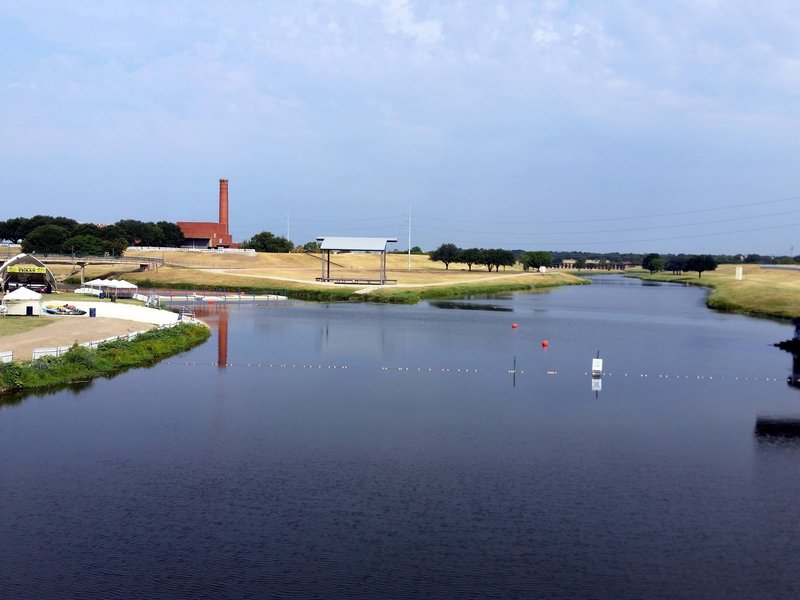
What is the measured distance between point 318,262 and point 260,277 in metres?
44.9

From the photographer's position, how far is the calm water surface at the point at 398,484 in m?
17.4

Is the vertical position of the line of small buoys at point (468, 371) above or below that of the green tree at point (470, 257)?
below

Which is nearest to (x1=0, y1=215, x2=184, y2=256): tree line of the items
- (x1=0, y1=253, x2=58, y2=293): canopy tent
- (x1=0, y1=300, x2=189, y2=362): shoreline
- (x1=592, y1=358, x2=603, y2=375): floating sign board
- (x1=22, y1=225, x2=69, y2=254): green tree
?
(x1=22, y1=225, x2=69, y2=254): green tree

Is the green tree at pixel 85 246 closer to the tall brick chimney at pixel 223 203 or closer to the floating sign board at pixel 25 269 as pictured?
the tall brick chimney at pixel 223 203

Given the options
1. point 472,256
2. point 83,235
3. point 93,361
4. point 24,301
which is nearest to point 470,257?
point 472,256

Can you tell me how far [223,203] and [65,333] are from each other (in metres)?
121

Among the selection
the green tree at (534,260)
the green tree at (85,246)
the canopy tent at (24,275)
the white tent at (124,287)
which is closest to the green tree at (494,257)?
the green tree at (534,260)

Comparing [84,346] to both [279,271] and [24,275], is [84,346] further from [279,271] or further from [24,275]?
[279,271]

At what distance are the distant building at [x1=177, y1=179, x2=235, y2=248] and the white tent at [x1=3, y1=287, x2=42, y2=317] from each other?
10842cm

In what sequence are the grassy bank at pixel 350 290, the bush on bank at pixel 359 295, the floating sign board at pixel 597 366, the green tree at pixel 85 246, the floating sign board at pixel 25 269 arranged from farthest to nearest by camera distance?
the green tree at pixel 85 246, the grassy bank at pixel 350 290, the bush on bank at pixel 359 295, the floating sign board at pixel 25 269, the floating sign board at pixel 597 366

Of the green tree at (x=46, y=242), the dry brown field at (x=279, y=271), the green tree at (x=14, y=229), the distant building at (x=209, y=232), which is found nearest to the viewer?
the dry brown field at (x=279, y=271)

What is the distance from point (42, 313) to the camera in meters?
54.6

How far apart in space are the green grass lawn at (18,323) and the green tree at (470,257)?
125 m

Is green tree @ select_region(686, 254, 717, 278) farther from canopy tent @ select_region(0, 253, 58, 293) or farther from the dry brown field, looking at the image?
canopy tent @ select_region(0, 253, 58, 293)
